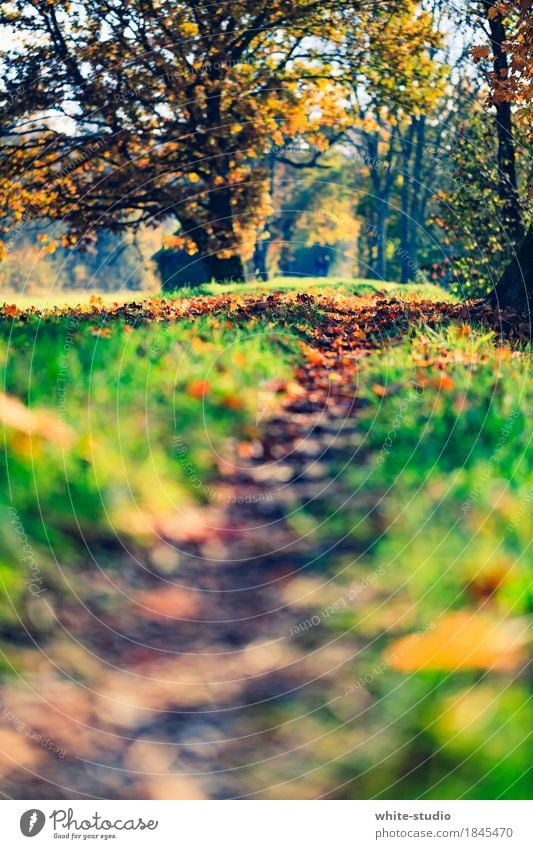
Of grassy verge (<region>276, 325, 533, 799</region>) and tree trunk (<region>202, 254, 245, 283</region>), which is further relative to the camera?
Result: tree trunk (<region>202, 254, 245, 283</region>)

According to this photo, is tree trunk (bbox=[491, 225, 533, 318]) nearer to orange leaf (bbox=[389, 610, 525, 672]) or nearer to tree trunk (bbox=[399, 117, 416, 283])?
orange leaf (bbox=[389, 610, 525, 672])

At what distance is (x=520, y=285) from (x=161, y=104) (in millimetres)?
8122

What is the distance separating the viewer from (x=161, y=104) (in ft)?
50.1

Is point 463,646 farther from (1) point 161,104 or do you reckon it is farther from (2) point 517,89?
(1) point 161,104

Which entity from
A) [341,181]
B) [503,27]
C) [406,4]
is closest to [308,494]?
[503,27]

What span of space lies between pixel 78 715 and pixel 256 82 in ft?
47.0

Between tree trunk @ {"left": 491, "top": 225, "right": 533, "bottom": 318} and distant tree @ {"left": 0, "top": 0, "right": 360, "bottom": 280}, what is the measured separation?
19.5 ft

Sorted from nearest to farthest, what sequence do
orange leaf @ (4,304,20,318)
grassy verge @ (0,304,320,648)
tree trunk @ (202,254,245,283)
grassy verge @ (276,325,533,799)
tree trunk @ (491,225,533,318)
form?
grassy verge @ (276,325,533,799) → grassy verge @ (0,304,320,648) → orange leaf @ (4,304,20,318) → tree trunk @ (491,225,533,318) → tree trunk @ (202,254,245,283)

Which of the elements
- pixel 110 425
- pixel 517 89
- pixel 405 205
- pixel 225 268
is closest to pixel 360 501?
pixel 110 425

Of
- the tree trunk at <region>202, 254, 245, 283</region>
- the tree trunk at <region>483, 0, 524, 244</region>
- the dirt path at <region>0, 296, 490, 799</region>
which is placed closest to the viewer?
the dirt path at <region>0, 296, 490, 799</region>

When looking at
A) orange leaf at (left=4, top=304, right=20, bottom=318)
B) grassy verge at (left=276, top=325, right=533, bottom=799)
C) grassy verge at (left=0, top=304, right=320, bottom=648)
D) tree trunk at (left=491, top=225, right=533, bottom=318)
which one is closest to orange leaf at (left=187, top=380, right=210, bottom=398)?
grassy verge at (left=0, top=304, right=320, bottom=648)

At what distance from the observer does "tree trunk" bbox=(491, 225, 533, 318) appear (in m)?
10.4

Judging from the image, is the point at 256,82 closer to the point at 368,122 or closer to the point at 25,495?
the point at 368,122
